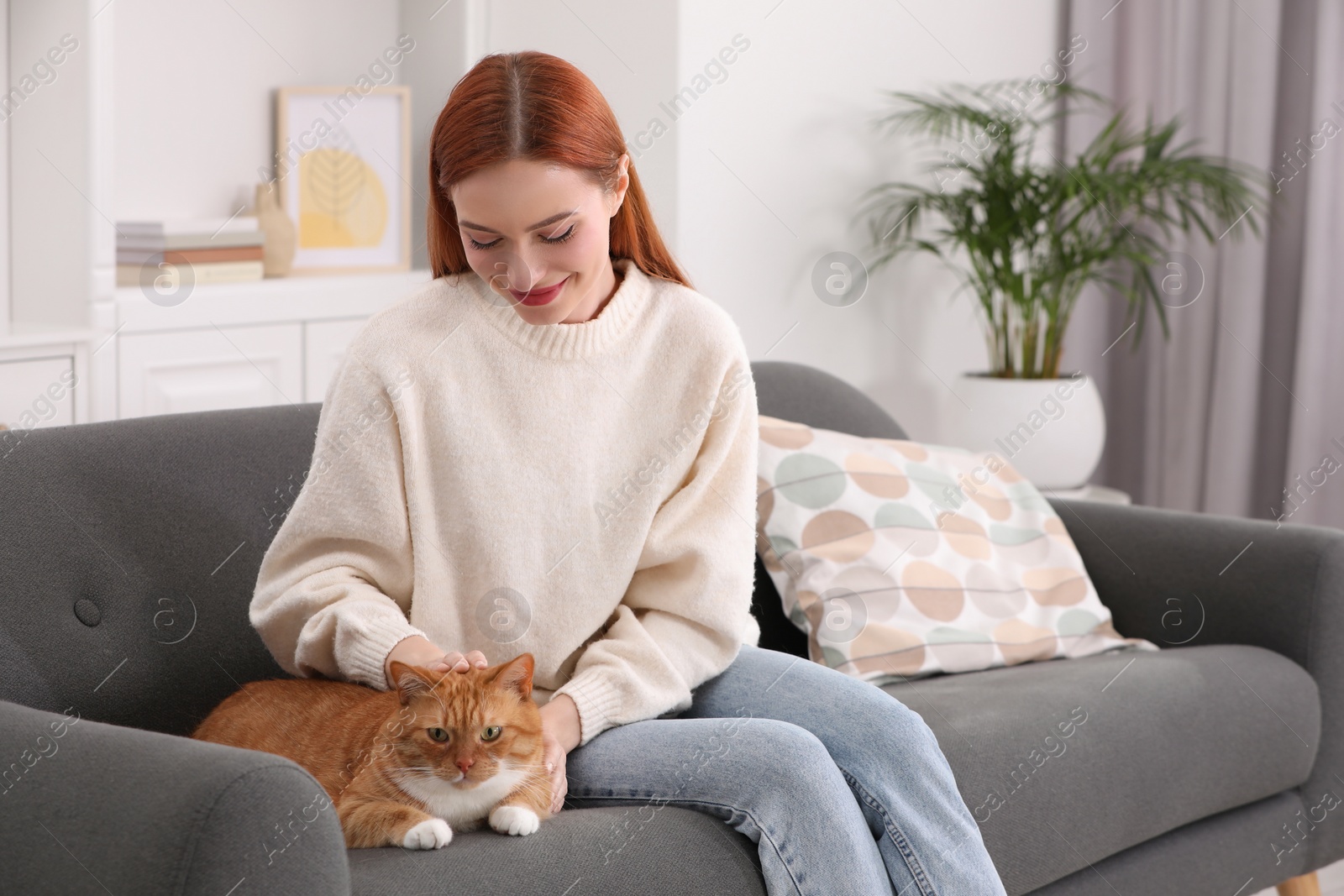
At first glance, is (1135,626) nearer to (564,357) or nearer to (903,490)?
(903,490)

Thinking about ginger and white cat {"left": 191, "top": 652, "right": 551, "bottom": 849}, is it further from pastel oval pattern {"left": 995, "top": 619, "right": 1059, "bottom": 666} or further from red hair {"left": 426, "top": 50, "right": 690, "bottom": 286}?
pastel oval pattern {"left": 995, "top": 619, "right": 1059, "bottom": 666}

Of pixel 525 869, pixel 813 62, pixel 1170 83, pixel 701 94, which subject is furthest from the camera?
pixel 1170 83

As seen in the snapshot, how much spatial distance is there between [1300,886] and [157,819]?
1.73m

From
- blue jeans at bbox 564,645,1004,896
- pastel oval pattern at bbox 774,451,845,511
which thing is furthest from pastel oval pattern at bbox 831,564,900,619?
blue jeans at bbox 564,645,1004,896

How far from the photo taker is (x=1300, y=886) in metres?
2.04

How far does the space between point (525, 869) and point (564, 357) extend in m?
0.54

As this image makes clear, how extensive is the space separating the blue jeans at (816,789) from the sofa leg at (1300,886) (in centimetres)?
98

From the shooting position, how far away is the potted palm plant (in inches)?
124

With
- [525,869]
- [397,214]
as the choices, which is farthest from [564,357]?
[397,214]

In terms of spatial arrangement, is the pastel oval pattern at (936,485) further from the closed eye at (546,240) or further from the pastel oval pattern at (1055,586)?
the closed eye at (546,240)

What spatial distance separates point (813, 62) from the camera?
324cm

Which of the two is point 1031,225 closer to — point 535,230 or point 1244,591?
point 1244,591

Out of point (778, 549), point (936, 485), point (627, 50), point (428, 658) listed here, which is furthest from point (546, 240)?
point (627, 50)

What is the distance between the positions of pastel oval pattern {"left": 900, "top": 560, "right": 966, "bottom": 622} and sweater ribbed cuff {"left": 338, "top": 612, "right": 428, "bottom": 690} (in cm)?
92
